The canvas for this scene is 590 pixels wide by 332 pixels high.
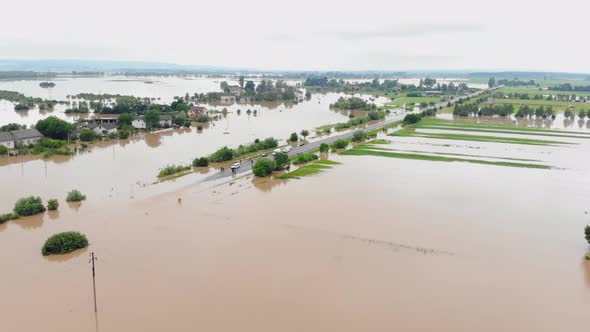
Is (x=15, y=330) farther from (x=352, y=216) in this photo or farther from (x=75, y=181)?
(x=75, y=181)

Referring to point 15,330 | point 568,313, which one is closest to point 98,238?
point 15,330

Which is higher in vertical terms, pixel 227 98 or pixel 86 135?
pixel 227 98

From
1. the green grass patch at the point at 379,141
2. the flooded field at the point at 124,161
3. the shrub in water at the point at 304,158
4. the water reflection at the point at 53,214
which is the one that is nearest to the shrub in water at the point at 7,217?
the water reflection at the point at 53,214

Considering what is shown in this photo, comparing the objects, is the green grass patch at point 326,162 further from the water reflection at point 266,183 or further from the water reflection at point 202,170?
the water reflection at point 202,170

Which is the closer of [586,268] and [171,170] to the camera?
[586,268]

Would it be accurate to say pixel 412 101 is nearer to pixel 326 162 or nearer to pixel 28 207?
pixel 326 162

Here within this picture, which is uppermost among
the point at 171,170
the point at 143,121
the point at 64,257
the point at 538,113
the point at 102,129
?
the point at 538,113

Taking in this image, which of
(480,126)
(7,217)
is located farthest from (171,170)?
(480,126)
